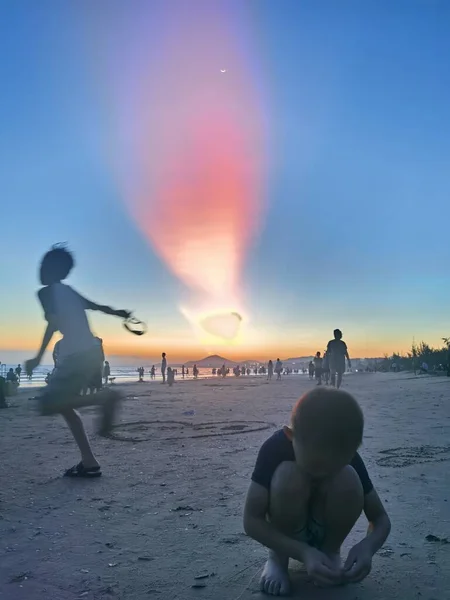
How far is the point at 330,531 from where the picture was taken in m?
2.19

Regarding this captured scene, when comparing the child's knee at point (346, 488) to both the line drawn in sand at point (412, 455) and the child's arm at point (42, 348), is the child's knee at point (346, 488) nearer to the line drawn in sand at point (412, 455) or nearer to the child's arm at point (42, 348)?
the line drawn in sand at point (412, 455)

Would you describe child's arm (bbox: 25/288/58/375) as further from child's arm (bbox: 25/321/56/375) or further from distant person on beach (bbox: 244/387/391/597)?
distant person on beach (bbox: 244/387/391/597)

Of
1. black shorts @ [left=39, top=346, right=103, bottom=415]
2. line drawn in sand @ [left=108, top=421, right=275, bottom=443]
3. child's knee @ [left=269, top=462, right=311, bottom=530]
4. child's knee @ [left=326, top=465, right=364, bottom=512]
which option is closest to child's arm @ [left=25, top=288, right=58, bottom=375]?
black shorts @ [left=39, top=346, right=103, bottom=415]

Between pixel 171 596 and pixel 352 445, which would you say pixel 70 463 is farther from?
pixel 352 445

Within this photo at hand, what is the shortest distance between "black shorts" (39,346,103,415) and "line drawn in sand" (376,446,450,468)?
2.68 m

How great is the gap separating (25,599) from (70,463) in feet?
10.7

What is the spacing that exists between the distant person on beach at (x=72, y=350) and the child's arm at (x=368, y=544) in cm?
283

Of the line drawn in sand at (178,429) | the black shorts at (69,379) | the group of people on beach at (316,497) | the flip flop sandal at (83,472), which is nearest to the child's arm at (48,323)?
the black shorts at (69,379)

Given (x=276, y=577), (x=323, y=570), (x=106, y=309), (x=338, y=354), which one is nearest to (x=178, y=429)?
(x=106, y=309)

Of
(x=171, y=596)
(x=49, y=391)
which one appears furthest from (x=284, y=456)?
(x=49, y=391)

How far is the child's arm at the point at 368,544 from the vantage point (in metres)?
2.03

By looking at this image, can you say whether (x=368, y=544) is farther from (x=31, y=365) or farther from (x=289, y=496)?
(x=31, y=365)

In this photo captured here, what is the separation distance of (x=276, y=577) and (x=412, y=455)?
10.9ft

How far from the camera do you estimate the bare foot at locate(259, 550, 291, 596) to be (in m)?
2.21
